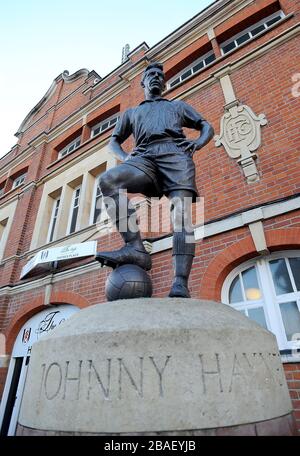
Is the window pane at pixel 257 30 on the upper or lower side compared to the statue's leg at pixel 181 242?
upper

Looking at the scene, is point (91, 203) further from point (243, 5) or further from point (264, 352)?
point (264, 352)

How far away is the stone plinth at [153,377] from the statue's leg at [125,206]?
698 mm

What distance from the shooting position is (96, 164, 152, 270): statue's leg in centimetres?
196

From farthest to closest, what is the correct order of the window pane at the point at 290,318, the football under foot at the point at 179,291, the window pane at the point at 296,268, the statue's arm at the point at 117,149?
the window pane at the point at 296,268 → the window pane at the point at 290,318 → the statue's arm at the point at 117,149 → the football under foot at the point at 179,291

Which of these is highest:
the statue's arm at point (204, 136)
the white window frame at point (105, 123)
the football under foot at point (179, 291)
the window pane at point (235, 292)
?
the white window frame at point (105, 123)

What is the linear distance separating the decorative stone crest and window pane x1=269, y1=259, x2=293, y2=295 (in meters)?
1.25

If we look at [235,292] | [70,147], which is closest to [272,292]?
[235,292]

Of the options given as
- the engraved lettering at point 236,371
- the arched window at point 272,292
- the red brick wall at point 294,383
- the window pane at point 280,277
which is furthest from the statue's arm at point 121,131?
the red brick wall at point 294,383

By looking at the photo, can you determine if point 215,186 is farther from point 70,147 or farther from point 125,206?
point 70,147

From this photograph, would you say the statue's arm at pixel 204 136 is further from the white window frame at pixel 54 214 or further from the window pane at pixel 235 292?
the white window frame at pixel 54 214

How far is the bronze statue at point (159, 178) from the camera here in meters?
1.88

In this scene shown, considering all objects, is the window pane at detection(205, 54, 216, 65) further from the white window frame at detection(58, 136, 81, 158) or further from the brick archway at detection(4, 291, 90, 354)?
the brick archway at detection(4, 291, 90, 354)

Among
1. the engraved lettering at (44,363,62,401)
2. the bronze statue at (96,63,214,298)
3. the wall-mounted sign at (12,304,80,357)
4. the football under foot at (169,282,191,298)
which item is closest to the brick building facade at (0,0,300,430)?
the wall-mounted sign at (12,304,80,357)
